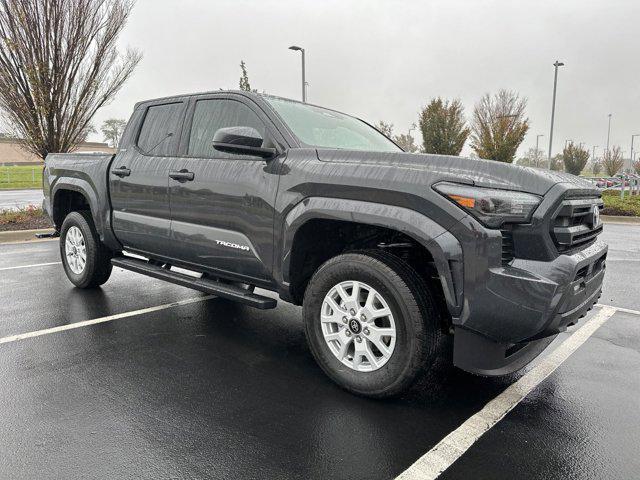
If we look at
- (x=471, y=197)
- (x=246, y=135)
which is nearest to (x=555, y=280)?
(x=471, y=197)

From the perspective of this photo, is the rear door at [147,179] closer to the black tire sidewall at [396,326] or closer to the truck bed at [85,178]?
the truck bed at [85,178]

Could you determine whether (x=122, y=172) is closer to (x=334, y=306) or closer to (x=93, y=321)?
(x=93, y=321)

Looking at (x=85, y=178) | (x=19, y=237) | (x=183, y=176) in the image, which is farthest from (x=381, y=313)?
(x=19, y=237)

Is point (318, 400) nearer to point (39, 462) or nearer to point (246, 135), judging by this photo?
point (39, 462)

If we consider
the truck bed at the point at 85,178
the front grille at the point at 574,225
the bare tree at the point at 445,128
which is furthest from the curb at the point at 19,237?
the bare tree at the point at 445,128

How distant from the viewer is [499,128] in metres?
23.6

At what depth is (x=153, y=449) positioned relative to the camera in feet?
7.72

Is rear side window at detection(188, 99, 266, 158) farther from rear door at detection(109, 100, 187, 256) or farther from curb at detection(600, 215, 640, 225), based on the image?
curb at detection(600, 215, 640, 225)

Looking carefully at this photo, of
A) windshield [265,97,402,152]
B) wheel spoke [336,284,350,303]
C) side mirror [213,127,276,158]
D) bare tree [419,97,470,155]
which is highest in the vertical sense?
bare tree [419,97,470,155]

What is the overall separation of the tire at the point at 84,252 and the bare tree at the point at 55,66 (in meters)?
6.23

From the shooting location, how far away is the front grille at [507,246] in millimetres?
2451

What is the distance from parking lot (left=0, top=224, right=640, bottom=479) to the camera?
2260 millimetres

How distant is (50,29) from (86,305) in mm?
7639

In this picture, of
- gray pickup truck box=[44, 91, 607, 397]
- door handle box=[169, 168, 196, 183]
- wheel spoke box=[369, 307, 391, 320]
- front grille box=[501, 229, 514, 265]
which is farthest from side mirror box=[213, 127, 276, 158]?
front grille box=[501, 229, 514, 265]
